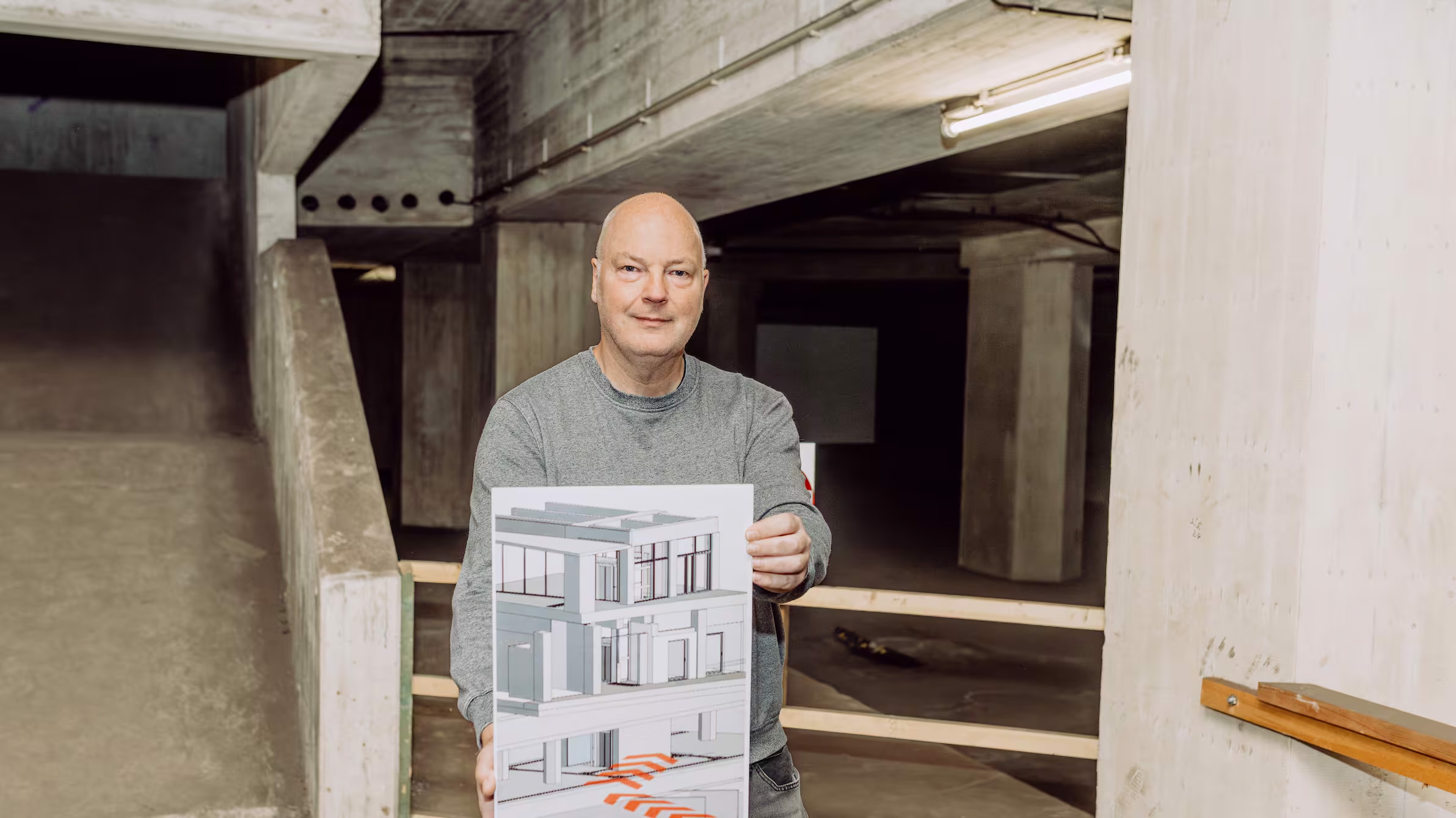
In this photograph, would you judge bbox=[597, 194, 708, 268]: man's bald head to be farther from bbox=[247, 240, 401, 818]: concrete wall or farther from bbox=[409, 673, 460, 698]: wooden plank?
bbox=[409, 673, 460, 698]: wooden plank

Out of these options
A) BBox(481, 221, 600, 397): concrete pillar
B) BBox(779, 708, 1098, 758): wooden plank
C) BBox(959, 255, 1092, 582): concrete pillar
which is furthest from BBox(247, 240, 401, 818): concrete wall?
BBox(959, 255, 1092, 582): concrete pillar

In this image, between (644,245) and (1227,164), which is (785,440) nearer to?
(644,245)

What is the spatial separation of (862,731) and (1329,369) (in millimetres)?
2104

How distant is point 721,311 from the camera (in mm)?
17594

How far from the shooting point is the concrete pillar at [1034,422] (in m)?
12.5

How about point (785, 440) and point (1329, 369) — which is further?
point (1329, 369)

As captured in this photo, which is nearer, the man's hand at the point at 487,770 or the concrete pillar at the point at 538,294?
the man's hand at the point at 487,770

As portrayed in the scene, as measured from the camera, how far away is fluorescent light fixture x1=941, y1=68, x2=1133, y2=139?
477 cm

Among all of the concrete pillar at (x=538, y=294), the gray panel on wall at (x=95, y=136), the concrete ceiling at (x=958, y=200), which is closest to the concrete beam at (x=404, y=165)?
the concrete pillar at (x=538, y=294)

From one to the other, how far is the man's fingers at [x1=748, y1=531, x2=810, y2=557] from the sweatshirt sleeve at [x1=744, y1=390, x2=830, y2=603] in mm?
87

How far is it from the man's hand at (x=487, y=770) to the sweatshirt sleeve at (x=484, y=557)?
2 centimetres

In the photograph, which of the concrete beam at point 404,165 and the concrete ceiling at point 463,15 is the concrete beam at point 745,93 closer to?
the concrete ceiling at point 463,15

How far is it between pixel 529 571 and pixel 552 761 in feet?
0.96

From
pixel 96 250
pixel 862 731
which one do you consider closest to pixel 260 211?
pixel 96 250
